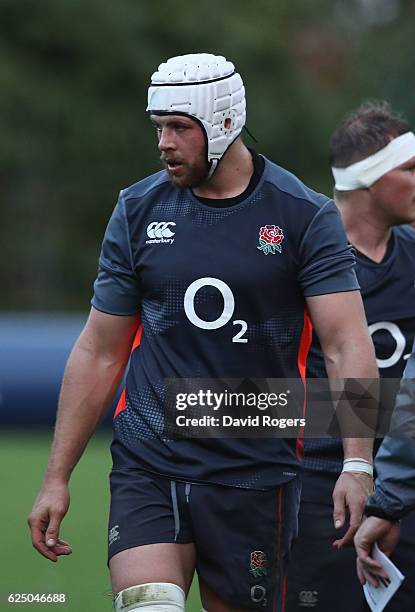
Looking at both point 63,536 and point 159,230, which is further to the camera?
point 63,536

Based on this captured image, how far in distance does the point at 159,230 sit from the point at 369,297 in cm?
133

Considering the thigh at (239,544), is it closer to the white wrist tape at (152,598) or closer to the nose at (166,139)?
the white wrist tape at (152,598)

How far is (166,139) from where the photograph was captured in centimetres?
506

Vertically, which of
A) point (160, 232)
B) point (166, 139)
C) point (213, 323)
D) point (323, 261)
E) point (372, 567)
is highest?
point (166, 139)

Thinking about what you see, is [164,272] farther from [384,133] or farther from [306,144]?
[306,144]

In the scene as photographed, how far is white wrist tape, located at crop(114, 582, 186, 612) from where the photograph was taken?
4660 mm

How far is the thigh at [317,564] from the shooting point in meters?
5.87

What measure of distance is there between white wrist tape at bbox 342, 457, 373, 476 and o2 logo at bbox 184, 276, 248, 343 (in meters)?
0.57

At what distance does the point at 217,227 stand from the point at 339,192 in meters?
1.57

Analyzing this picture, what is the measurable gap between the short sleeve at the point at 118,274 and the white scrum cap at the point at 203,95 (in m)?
0.41

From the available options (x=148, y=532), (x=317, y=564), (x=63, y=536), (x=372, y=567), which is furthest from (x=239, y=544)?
(x=63, y=536)

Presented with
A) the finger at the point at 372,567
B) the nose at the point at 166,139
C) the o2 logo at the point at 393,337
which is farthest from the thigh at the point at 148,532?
the o2 logo at the point at 393,337

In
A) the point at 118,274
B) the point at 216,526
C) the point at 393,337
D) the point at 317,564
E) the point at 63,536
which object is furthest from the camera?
the point at 63,536

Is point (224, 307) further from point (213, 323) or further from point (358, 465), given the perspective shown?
point (358, 465)
